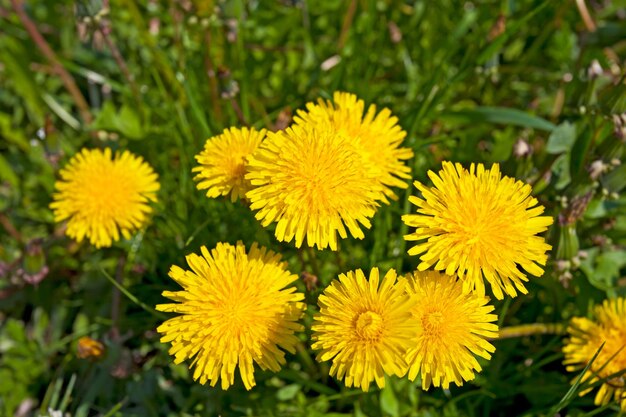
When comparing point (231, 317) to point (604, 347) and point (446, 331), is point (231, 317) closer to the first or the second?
point (446, 331)

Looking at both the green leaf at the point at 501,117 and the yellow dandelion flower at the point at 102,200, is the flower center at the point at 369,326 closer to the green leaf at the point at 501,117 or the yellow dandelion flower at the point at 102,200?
the yellow dandelion flower at the point at 102,200

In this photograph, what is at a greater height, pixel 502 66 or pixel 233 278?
pixel 502 66

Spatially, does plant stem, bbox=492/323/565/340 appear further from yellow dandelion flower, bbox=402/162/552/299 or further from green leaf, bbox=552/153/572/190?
yellow dandelion flower, bbox=402/162/552/299

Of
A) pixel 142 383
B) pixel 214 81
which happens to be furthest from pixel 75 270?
pixel 214 81

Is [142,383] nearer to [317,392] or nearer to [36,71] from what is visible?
[317,392]

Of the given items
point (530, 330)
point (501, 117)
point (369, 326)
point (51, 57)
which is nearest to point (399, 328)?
point (369, 326)

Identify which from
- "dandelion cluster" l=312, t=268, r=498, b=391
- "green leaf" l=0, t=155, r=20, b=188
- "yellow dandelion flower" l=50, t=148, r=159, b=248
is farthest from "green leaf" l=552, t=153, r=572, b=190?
"green leaf" l=0, t=155, r=20, b=188
